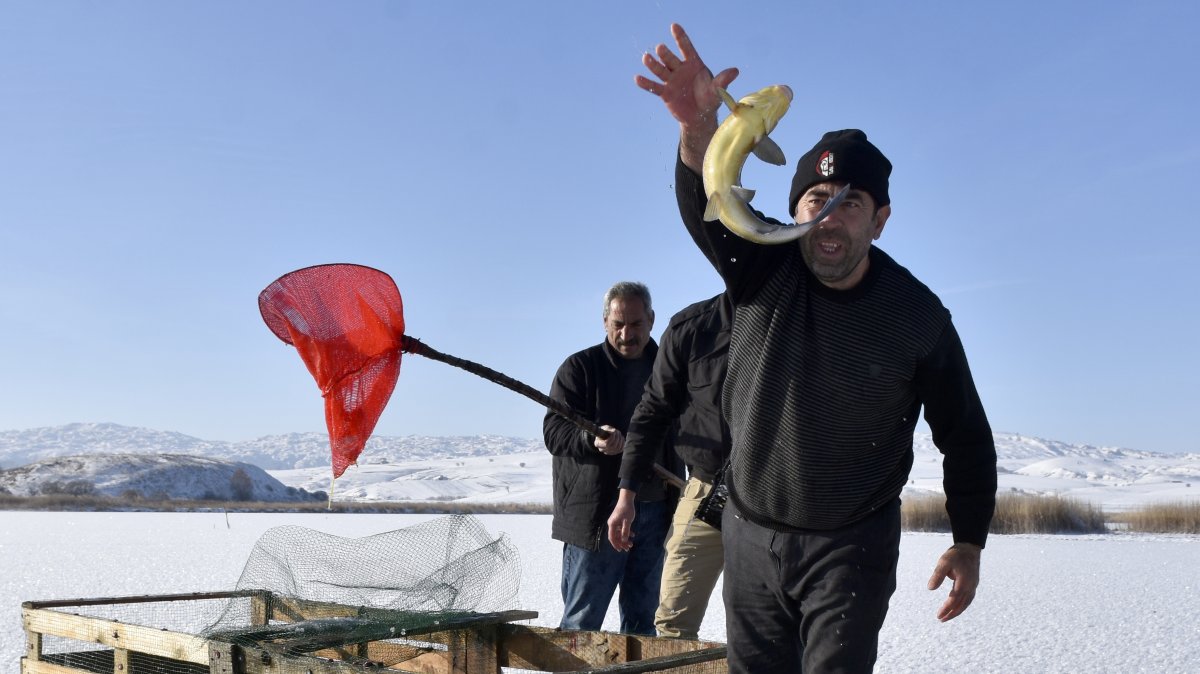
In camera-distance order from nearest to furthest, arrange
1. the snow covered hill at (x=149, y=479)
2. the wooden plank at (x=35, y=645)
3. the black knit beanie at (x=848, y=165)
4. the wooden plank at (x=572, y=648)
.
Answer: the black knit beanie at (x=848, y=165) → the wooden plank at (x=572, y=648) → the wooden plank at (x=35, y=645) → the snow covered hill at (x=149, y=479)

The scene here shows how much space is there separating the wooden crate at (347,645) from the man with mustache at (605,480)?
0.52 metres

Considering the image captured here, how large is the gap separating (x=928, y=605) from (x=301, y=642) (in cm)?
705

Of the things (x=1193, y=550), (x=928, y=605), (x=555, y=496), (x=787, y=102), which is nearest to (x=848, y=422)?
(x=787, y=102)

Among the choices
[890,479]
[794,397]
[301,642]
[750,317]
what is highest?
[750,317]

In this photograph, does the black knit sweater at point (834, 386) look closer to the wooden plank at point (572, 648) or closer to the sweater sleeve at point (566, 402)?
the wooden plank at point (572, 648)

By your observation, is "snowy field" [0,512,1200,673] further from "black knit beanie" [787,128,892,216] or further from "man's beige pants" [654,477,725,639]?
"black knit beanie" [787,128,892,216]

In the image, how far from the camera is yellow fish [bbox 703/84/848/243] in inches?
79.0

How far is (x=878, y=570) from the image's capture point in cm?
219

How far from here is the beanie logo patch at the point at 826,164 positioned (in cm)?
224

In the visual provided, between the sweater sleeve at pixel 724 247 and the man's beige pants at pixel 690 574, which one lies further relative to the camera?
the man's beige pants at pixel 690 574

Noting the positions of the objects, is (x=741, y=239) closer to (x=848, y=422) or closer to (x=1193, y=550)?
(x=848, y=422)

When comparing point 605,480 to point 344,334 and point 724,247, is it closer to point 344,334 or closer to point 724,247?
point 344,334

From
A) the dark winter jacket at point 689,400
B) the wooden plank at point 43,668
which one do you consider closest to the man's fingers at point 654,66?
the dark winter jacket at point 689,400

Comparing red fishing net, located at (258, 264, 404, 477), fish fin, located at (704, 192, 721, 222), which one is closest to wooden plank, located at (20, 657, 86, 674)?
red fishing net, located at (258, 264, 404, 477)
